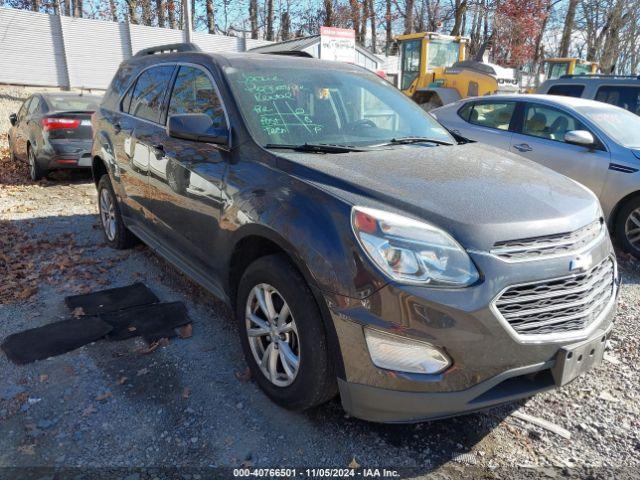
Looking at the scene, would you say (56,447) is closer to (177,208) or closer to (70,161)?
(177,208)

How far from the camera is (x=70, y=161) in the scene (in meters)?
8.47

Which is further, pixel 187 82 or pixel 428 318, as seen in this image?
pixel 187 82

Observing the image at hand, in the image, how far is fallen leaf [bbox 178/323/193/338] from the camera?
3603 millimetres

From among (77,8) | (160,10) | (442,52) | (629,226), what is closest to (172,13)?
(160,10)

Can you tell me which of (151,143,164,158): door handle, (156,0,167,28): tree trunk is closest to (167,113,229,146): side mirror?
(151,143,164,158): door handle

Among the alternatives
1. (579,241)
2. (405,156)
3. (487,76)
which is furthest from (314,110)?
(487,76)

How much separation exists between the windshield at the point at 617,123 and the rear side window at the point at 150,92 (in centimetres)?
489

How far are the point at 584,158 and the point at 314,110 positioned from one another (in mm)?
4027

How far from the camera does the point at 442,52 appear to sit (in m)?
15.8

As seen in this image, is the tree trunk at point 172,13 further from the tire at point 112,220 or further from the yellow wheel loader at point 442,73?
the tire at point 112,220

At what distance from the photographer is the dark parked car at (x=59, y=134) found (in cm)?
841

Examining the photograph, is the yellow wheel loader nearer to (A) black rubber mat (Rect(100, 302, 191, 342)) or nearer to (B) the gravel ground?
(B) the gravel ground

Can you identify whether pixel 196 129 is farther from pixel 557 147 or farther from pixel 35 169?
pixel 35 169

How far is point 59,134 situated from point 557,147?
757 centimetres
